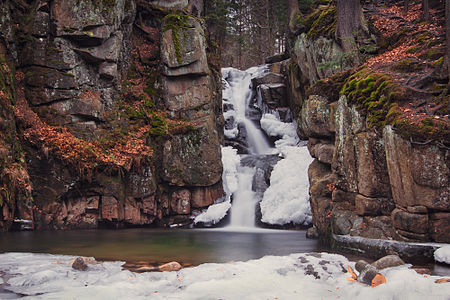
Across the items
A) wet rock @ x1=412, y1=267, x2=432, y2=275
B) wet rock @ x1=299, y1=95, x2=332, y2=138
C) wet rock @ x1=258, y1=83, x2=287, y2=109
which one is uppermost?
wet rock @ x1=258, y1=83, x2=287, y2=109

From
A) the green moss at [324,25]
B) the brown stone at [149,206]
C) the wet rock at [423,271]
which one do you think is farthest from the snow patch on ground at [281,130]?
the wet rock at [423,271]

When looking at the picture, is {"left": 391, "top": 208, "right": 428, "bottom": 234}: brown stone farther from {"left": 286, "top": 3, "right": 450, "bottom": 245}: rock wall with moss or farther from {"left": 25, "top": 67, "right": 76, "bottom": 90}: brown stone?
{"left": 25, "top": 67, "right": 76, "bottom": 90}: brown stone

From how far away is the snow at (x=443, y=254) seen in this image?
5.59 meters

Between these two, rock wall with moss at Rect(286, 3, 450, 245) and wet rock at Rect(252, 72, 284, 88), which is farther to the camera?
wet rock at Rect(252, 72, 284, 88)

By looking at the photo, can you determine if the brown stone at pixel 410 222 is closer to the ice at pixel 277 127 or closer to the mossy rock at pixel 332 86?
the mossy rock at pixel 332 86

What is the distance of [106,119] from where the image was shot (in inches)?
516

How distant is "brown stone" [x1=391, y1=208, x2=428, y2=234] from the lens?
241 inches

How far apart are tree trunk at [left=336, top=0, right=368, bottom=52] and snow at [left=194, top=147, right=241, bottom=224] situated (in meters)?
6.70

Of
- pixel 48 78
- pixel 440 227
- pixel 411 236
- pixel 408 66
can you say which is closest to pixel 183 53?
pixel 48 78

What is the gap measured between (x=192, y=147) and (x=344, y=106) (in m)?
6.51

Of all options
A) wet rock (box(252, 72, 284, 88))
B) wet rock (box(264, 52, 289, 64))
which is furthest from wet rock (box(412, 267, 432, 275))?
wet rock (box(264, 52, 289, 64))

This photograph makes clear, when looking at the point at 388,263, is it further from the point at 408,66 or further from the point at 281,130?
the point at 281,130

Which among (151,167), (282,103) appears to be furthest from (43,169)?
(282,103)

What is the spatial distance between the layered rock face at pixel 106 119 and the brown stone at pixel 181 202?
0.04m
